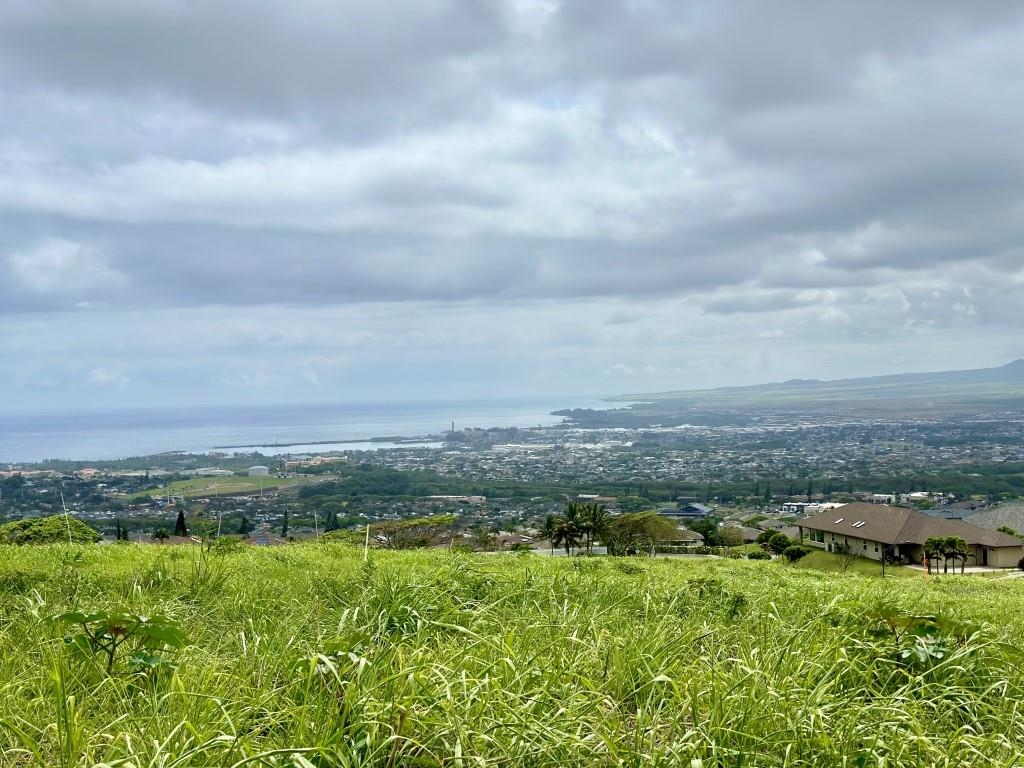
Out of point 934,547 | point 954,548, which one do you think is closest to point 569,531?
point 934,547

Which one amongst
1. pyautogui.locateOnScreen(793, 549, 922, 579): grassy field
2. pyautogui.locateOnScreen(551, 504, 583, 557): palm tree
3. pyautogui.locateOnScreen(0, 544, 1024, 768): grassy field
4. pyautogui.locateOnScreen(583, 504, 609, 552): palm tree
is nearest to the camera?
pyautogui.locateOnScreen(0, 544, 1024, 768): grassy field

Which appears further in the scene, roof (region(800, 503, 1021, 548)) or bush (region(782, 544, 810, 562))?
bush (region(782, 544, 810, 562))

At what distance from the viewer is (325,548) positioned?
10.1 meters

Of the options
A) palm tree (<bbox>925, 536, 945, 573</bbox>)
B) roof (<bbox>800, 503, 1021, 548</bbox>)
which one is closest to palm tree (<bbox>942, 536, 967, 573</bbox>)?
palm tree (<bbox>925, 536, 945, 573</bbox>)

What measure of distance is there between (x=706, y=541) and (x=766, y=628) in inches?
1188

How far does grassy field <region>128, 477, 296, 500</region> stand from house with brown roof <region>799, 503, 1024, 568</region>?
30.2 meters

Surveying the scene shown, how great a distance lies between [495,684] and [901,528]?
31601mm

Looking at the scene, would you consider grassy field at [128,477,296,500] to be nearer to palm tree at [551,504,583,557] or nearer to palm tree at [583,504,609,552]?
palm tree at [551,504,583,557]

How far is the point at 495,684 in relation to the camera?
9.84 ft

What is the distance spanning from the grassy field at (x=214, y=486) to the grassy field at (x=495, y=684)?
3676 cm

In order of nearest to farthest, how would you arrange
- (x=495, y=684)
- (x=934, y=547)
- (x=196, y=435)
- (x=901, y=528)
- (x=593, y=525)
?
(x=495, y=684)
(x=593, y=525)
(x=934, y=547)
(x=901, y=528)
(x=196, y=435)

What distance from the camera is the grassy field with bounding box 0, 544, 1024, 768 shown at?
2598 mm

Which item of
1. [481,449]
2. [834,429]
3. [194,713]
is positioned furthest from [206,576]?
[834,429]

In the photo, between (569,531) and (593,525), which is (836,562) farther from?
(569,531)
